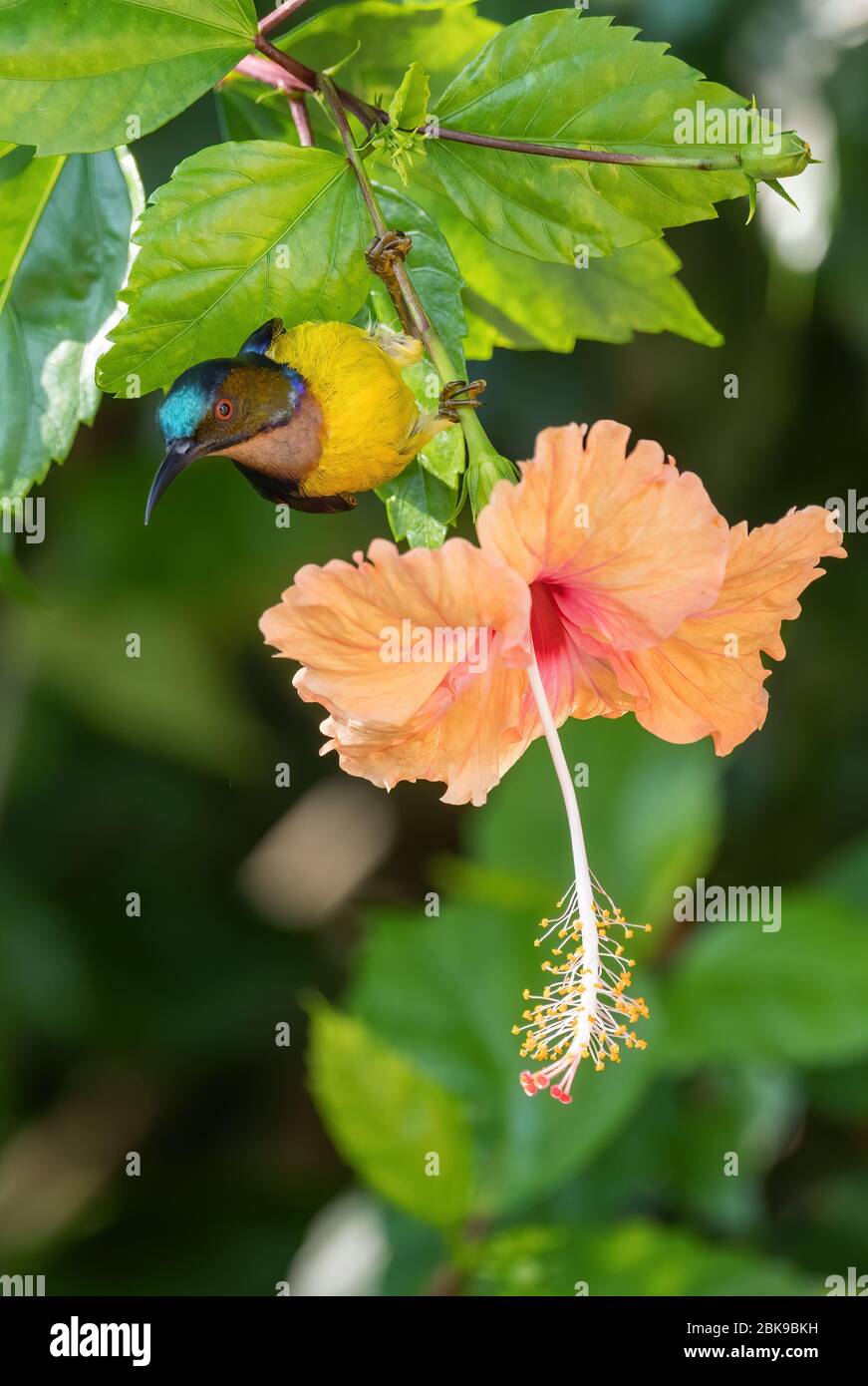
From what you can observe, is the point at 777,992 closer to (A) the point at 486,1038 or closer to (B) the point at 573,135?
(A) the point at 486,1038

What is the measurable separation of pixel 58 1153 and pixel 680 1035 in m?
1.28

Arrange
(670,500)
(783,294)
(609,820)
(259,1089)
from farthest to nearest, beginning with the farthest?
(259,1089) → (783,294) → (609,820) → (670,500)

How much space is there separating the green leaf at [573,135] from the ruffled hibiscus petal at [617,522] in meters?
0.13

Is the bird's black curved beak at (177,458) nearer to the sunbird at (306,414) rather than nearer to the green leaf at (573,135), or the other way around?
the sunbird at (306,414)

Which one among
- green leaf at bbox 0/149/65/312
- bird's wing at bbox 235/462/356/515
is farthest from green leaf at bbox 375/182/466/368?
green leaf at bbox 0/149/65/312

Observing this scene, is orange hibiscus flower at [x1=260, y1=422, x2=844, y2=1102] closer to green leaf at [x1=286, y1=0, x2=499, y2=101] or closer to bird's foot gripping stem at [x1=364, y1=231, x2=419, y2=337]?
bird's foot gripping stem at [x1=364, y1=231, x2=419, y2=337]

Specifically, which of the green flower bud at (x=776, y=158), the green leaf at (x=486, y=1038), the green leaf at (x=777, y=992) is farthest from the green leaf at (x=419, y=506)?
the green leaf at (x=777, y=992)

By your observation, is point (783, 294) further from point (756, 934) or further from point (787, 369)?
point (756, 934)

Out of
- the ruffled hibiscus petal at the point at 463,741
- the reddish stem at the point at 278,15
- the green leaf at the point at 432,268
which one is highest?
the reddish stem at the point at 278,15

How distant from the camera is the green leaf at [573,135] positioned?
2.22 ft

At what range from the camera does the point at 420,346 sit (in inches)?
28.9

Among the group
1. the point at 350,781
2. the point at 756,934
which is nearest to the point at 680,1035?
the point at 756,934

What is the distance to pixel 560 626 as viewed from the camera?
0.74 metres

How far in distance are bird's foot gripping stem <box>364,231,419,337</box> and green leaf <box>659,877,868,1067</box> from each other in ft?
3.96
